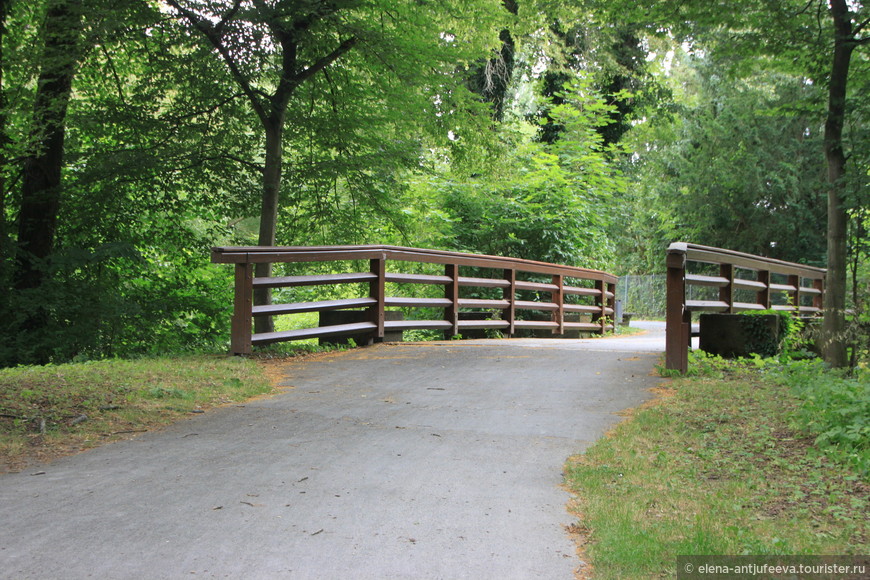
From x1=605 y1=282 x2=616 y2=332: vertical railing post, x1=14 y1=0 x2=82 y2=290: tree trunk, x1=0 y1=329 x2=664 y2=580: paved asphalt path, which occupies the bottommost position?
x1=0 y1=329 x2=664 y2=580: paved asphalt path

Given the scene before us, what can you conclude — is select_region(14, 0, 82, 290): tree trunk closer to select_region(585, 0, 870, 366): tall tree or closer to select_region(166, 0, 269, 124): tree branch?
select_region(166, 0, 269, 124): tree branch

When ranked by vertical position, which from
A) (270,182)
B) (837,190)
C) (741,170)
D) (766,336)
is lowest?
(766,336)

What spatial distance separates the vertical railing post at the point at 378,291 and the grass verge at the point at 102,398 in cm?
258

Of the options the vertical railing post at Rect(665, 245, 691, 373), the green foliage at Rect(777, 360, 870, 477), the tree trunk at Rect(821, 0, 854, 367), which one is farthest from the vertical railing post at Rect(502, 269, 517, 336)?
the green foliage at Rect(777, 360, 870, 477)

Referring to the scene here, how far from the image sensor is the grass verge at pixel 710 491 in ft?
10.7

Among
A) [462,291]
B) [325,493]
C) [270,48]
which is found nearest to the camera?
[325,493]

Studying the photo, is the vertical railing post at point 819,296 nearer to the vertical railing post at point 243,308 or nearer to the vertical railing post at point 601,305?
the vertical railing post at point 601,305

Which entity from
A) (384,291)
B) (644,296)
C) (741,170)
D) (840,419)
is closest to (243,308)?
(384,291)

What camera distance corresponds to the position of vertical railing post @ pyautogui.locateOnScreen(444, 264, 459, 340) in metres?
12.0

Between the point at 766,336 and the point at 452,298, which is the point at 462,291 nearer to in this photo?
the point at 452,298

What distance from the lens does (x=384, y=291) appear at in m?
12.0

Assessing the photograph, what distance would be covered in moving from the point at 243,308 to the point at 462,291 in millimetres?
7634

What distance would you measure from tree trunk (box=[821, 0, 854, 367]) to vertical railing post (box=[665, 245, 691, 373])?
6.54ft

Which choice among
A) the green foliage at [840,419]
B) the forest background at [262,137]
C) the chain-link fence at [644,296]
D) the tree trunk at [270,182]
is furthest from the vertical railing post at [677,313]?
the chain-link fence at [644,296]
